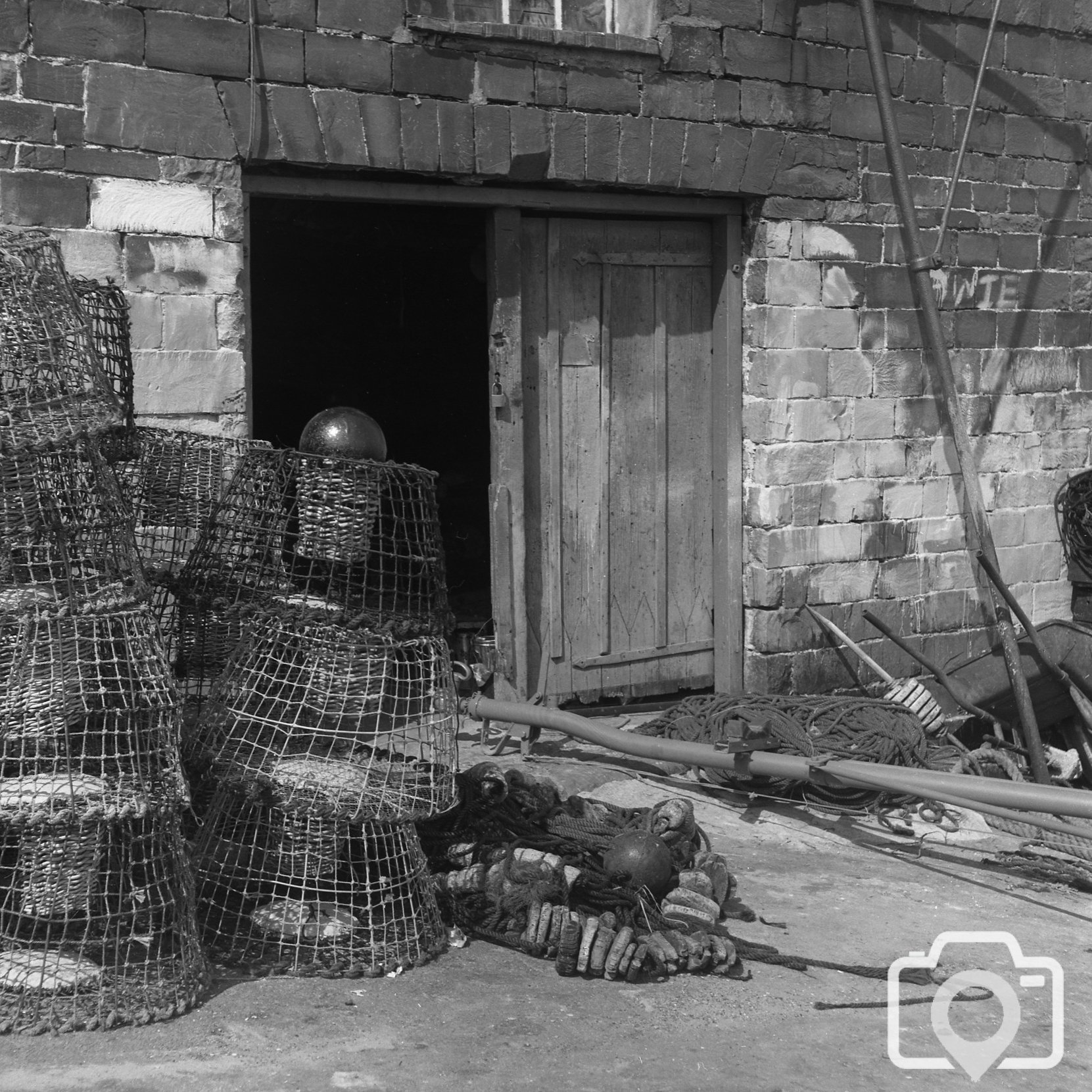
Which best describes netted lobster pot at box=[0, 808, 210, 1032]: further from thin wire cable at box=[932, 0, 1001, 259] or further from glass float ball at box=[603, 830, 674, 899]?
thin wire cable at box=[932, 0, 1001, 259]

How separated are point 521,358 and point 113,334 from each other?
219cm

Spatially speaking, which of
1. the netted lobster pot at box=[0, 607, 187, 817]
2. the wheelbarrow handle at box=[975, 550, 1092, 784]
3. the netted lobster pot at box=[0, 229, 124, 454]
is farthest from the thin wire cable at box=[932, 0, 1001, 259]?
the netted lobster pot at box=[0, 607, 187, 817]

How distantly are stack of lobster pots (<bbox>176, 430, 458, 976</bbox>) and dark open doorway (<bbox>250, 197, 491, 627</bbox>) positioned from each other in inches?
205

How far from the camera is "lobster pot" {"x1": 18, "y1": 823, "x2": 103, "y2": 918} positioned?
3664 mm

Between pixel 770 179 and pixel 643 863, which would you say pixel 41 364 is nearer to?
pixel 643 863

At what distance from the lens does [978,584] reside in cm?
787

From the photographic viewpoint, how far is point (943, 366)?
7.31 meters

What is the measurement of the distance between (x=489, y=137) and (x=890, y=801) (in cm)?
340

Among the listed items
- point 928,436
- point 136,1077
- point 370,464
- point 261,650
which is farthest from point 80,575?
point 928,436

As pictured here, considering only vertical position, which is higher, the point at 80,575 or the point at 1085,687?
the point at 80,575

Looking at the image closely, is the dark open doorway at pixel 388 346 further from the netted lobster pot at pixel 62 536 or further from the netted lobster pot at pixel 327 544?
the netted lobster pot at pixel 62 536

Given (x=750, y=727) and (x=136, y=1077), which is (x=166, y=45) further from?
(x=136, y=1077)

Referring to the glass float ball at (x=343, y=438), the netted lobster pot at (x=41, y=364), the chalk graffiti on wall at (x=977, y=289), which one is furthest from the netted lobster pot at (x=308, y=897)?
the chalk graffiti on wall at (x=977, y=289)

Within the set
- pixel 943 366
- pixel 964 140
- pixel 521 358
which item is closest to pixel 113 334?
pixel 521 358
